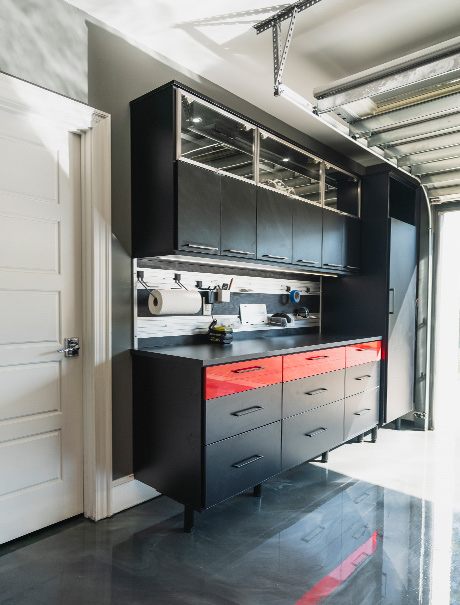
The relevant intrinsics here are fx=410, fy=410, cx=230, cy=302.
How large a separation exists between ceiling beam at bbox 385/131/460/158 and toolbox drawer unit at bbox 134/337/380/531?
1834mm

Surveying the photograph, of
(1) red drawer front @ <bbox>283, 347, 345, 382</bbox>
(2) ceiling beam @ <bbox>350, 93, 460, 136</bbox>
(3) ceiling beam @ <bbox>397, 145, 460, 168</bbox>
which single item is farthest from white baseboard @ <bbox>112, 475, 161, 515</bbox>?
(3) ceiling beam @ <bbox>397, 145, 460, 168</bbox>

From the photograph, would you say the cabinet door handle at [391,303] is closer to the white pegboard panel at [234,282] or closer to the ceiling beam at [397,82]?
the white pegboard panel at [234,282]

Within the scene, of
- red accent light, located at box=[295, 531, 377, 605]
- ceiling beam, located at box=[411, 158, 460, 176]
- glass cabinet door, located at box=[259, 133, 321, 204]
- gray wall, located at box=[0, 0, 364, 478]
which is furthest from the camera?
ceiling beam, located at box=[411, 158, 460, 176]

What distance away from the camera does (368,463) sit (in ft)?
10.6

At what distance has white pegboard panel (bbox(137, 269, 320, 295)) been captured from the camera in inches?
103

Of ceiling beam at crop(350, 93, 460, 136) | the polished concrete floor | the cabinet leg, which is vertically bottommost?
the polished concrete floor

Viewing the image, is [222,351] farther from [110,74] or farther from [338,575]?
[110,74]

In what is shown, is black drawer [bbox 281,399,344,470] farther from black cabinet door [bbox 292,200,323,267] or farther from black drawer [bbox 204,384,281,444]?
black cabinet door [bbox 292,200,323,267]

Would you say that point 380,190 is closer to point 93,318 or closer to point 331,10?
point 331,10

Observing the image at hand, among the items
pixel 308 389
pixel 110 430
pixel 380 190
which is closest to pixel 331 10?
pixel 380 190

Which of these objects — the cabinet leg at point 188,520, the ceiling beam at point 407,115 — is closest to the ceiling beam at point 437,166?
the ceiling beam at point 407,115

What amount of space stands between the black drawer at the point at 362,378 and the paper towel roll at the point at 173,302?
4.66ft

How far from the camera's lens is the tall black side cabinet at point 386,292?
377cm

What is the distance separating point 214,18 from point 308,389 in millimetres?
2311
